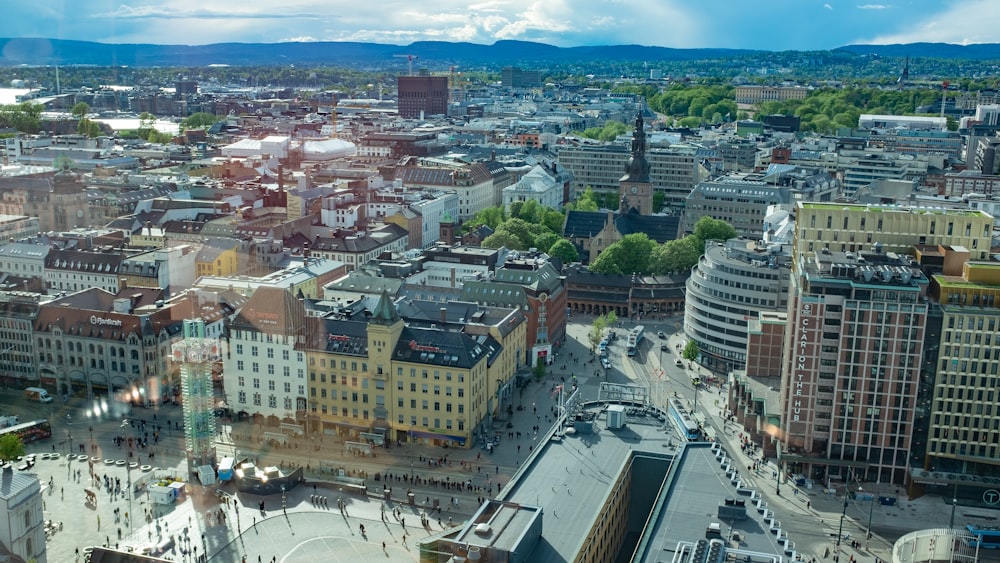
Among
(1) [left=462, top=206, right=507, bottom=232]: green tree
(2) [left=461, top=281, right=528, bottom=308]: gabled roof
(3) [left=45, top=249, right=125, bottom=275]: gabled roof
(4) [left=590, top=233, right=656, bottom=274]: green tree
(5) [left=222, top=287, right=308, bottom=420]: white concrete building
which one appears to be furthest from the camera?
(1) [left=462, top=206, right=507, bottom=232]: green tree

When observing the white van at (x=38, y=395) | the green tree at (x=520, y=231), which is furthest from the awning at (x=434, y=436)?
the green tree at (x=520, y=231)

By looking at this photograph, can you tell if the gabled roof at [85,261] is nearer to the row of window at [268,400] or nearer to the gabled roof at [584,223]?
the row of window at [268,400]

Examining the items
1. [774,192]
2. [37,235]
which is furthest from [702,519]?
[774,192]

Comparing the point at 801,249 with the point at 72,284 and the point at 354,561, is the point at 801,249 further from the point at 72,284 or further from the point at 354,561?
the point at 72,284

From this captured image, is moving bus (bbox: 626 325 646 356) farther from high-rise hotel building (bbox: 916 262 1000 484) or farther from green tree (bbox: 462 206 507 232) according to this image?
green tree (bbox: 462 206 507 232)

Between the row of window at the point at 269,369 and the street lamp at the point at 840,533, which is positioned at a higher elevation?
the row of window at the point at 269,369

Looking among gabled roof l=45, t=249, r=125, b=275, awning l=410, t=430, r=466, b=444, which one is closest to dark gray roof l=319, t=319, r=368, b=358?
awning l=410, t=430, r=466, b=444

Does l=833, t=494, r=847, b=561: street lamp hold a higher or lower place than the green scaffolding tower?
lower
